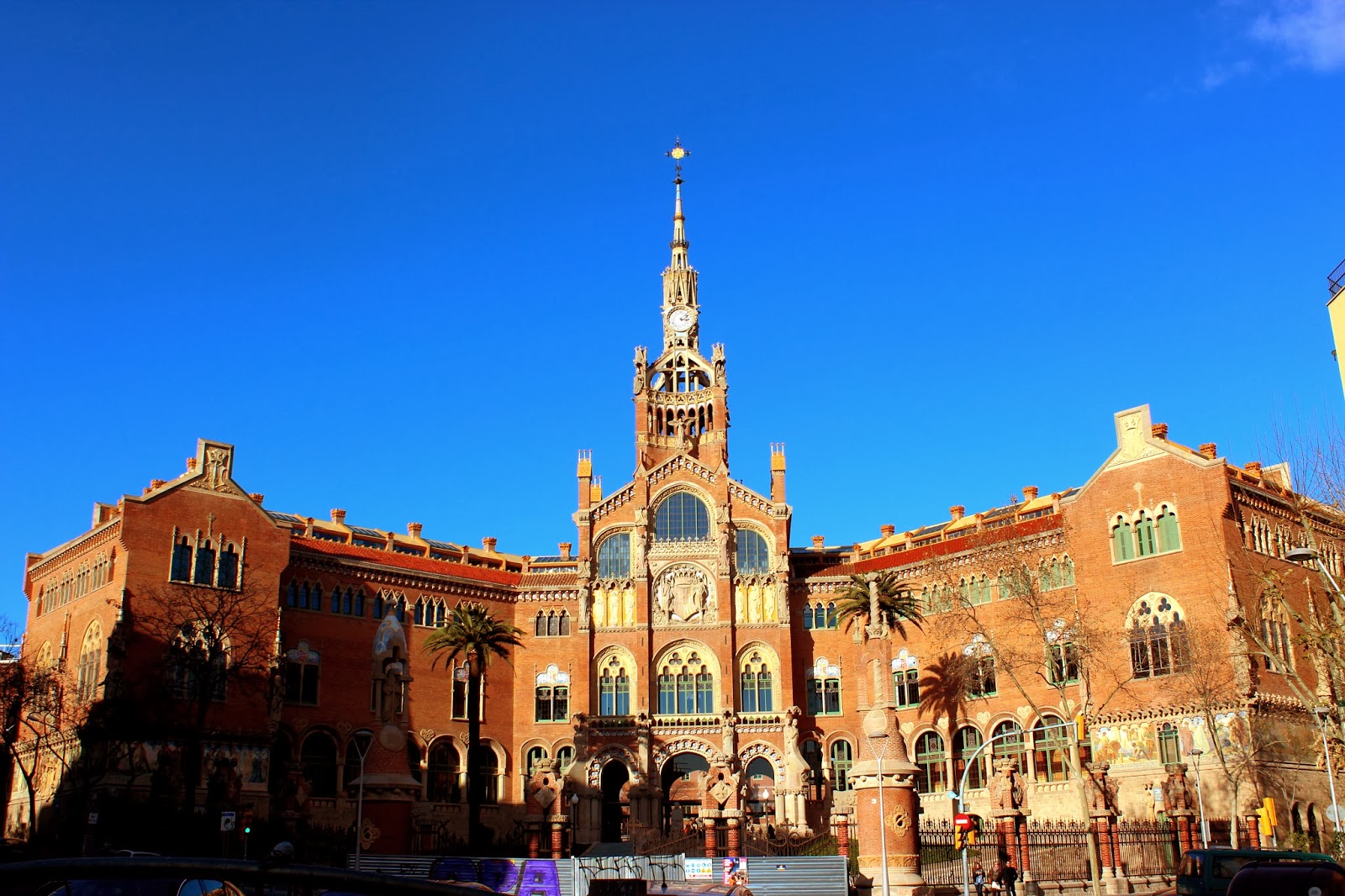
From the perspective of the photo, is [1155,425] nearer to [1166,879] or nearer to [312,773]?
[1166,879]

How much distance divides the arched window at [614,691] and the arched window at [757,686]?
21.7 ft

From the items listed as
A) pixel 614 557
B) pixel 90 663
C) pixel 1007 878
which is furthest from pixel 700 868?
pixel 90 663

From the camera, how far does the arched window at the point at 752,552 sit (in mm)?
72250

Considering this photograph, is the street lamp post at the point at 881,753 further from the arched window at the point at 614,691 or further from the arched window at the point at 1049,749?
the arched window at the point at 614,691

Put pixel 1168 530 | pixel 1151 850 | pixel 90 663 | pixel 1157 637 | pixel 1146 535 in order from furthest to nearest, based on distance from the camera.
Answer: pixel 90 663, pixel 1146 535, pixel 1168 530, pixel 1157 637, pixel 1151 850

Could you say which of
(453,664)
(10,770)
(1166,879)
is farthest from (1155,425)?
(10,770)

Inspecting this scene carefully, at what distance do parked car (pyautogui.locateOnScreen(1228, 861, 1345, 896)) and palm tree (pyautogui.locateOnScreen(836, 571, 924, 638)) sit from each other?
47238 mm

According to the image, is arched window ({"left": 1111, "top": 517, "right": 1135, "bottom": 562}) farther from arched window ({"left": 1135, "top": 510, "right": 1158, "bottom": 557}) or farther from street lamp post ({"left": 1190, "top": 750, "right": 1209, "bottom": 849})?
street lamp post ({"left": 1190, "top": 750, "right": 1209, "bottom": 849})

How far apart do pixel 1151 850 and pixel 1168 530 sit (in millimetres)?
18115

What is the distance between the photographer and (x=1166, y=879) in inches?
1724

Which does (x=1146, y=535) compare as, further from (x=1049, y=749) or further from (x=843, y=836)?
(x=843, y=836)

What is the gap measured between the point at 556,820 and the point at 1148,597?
29.4 metres

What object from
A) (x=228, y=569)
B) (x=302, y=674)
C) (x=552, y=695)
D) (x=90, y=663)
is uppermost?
(x=228, y=569)

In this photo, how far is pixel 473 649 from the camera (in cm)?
6575
